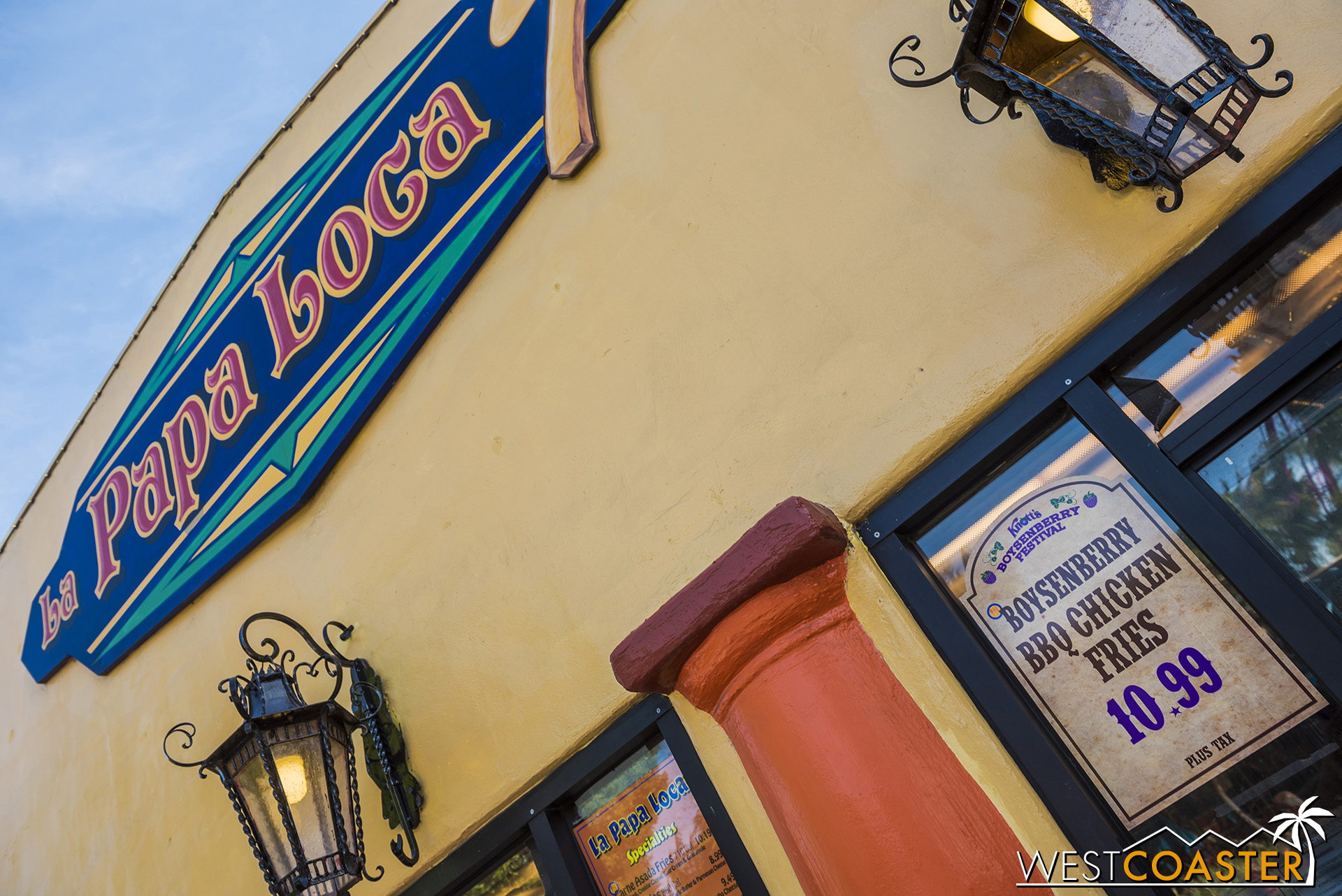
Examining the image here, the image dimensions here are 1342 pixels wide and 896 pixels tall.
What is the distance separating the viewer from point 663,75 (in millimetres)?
3020

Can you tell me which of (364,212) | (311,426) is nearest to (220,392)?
(311,426)

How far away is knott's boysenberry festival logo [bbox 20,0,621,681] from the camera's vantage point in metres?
3.37

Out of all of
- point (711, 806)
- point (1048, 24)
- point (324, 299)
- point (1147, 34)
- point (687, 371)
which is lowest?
point (711, 806)

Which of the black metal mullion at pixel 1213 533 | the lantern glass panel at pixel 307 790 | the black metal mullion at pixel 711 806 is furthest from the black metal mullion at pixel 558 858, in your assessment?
the black metal mullion at pixel 1213 533

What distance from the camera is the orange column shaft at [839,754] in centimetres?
183

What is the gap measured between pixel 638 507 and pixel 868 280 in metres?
0.90

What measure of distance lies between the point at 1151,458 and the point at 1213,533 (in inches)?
7.4

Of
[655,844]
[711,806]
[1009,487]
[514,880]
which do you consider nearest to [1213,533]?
[1009,487]

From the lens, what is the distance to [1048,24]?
179cm

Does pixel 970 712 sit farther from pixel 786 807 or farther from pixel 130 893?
pixel 130 893

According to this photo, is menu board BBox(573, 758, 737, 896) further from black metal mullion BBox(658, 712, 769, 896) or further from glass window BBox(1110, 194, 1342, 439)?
glass window BBox(1110, 194, 1342, 439)

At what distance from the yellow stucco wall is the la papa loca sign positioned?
0.59ft

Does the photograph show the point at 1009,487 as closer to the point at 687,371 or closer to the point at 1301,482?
the point at 1301,482

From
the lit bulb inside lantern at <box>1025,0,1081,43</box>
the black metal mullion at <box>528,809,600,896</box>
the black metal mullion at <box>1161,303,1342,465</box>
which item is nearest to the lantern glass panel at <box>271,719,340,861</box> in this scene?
Answer: the black metal mullion at <box>528,809,600,896</box>
